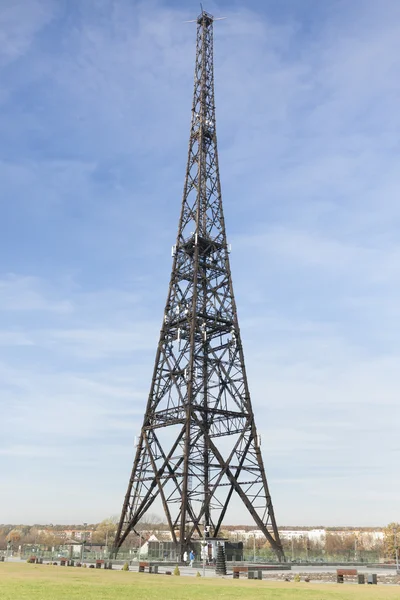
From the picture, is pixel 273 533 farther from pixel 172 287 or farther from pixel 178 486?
pixel 172 287

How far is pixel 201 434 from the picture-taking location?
54.2 m

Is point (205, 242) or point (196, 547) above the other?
point (205, 242)

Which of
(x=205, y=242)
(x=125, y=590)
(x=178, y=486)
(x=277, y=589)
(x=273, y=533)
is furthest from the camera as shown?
(x=205, y=242)

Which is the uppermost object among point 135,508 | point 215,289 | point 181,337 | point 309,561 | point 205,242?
point 205,242

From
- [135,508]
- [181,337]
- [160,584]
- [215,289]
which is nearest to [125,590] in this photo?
[160,584]

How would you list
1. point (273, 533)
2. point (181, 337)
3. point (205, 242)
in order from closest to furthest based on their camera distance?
point (273, 533), point (181, 337), point (205, 242)

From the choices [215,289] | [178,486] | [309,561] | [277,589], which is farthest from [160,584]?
[215,289]

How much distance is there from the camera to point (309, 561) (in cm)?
5622

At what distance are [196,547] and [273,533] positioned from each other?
771 centimetres

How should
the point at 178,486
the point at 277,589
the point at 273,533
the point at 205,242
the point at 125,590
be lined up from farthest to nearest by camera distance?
the point at 205,242 → the point at 273,533 → the point at 178,486 → the point at 277,589 → the point at 125,590

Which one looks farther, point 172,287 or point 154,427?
point 172,287

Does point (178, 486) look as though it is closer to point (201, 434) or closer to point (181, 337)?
point (201, 434)

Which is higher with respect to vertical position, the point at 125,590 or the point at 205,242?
the point at 205,242

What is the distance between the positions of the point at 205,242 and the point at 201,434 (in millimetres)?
20925
